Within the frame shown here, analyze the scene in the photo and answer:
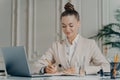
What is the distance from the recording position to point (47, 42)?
4.25 metres

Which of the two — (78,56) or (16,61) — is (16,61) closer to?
(16,61)

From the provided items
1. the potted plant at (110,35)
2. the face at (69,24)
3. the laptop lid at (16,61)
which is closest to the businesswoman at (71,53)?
the face at (69,24)

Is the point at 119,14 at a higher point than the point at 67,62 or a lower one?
higher

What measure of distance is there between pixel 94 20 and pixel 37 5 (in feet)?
3.03

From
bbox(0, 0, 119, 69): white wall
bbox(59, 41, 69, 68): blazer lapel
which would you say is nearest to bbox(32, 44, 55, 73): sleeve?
bbox(59, 41, 69, 68): blazer lapel

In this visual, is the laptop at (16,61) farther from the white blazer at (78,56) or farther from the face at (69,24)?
the face at (69,24)

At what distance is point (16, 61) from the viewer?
6.04 ft

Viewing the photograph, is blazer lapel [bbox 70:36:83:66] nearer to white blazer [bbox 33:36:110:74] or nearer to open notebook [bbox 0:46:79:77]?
white blazer [bbox 33:36:110:74]

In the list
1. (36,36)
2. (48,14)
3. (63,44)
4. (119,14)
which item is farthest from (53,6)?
(63,44)

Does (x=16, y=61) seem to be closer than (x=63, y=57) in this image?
Yes

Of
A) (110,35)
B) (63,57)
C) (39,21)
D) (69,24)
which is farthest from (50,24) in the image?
(63,57)

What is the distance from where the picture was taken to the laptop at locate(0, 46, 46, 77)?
177 centimetres

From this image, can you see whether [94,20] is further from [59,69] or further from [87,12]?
[59,69]

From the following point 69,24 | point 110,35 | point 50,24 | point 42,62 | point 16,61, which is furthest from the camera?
point 50,24
